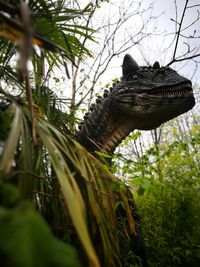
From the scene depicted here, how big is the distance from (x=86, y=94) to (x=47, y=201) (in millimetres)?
5072

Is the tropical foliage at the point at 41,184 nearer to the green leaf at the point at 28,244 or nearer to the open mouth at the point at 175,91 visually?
the green leaf at the point at 28,244

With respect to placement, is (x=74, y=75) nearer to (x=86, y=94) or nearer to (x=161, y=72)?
(x=86, y=94)

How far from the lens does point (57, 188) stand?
1.10 meters

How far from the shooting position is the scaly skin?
2281 mm

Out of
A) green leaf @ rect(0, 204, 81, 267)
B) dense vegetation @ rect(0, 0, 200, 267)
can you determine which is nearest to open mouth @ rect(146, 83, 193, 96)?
dense vegetation @ rect(0, 0, 200, 267)

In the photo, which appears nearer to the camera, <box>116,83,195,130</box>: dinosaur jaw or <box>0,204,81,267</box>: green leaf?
<box>0,204,81,267</box>: green leaf

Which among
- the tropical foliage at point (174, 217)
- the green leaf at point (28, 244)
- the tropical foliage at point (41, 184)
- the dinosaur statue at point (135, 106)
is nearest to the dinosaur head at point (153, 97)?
the dinosaur statue at point (135, 106)

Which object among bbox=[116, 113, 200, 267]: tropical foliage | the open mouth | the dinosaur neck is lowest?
bbox=[116, 113, 200, 267]: tropical foliage

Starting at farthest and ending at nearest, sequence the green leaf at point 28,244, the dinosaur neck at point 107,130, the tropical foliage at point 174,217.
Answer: the dinosaur neck at point 107,130 < the tropical foliage at point 174,217 < the green leaf at point 28,244

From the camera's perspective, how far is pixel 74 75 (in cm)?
658

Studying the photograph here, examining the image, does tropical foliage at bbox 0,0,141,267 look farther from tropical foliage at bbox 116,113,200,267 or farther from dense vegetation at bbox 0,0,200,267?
tropical foliage at bbox 116,113,200,267

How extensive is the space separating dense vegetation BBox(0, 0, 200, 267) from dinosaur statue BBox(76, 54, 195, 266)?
13.0 inches

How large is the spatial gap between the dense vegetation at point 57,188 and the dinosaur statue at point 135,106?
13.0 inches

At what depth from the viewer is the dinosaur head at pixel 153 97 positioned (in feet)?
7.45
